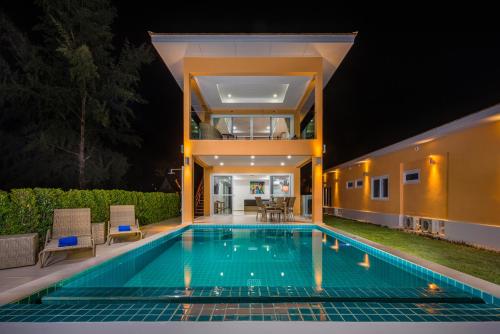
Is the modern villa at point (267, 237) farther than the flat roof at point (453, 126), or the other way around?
the flat roof at point (453, 126)

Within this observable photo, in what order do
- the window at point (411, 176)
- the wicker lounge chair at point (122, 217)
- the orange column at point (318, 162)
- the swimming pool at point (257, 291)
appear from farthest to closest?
the orange column at point (318, 162), the window at point (411, 176), the wicker lounge chair at point (122, 217), the swimming pool at point (257, 291)

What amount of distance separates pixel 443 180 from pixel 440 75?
13.4m

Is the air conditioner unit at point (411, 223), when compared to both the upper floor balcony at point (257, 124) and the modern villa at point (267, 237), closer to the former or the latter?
the modern villa at point (267, 237)

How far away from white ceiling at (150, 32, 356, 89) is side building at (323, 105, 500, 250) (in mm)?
3961

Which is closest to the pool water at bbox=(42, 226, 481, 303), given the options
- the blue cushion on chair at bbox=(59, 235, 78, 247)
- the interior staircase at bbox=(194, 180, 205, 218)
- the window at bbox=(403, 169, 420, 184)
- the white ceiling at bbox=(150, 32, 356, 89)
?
the blue cushion on chair at bbox=(59, 235, 78, 247)

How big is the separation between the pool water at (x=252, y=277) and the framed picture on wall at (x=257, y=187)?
28.0ft

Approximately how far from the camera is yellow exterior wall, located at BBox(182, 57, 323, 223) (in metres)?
10.5

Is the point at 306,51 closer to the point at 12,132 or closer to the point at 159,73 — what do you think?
the point at 12,132

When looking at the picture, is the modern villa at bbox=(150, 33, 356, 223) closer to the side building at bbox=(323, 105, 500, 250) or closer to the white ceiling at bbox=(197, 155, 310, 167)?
the white ceiling at bbox=(197, 155, 310, 167)

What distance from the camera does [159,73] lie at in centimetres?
2392

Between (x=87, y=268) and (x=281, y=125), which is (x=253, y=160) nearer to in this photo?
(x=281, y=125)

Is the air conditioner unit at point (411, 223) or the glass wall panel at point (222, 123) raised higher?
the glass wall panel at point (222, 123)

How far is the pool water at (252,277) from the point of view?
11.3ft

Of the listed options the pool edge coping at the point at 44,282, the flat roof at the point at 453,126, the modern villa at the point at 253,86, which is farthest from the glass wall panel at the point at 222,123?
the pool edge coping at the point at 44,282
